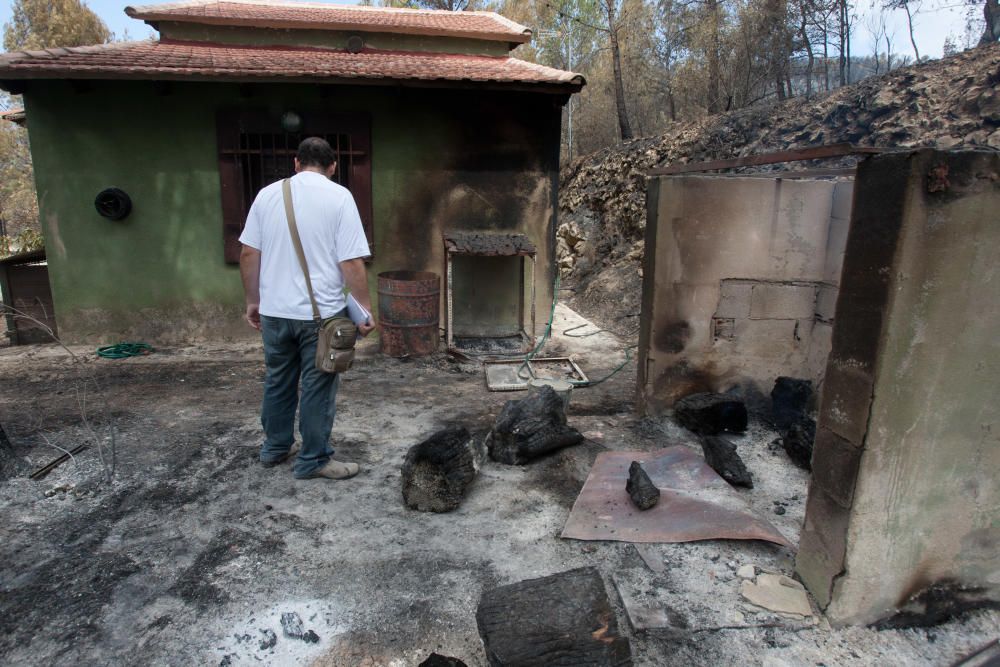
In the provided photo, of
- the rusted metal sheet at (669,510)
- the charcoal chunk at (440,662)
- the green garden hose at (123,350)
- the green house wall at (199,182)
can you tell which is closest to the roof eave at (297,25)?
the green house wall at (199,182)

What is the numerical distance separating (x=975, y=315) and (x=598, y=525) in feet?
6.01

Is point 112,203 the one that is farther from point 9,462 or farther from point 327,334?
point 327,334

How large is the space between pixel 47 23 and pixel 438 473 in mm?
27118

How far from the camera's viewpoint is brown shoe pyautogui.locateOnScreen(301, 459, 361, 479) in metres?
3.57

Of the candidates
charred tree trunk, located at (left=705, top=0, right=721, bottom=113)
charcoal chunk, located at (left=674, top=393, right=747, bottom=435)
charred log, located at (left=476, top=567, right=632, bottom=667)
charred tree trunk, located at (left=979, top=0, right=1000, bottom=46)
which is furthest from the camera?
charred tree trunk, located at (left=705, top=0, right=721, bottom=113)

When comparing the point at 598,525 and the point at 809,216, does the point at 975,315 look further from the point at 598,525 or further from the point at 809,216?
the point at 809,216

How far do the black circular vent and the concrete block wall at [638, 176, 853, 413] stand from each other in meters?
5.86

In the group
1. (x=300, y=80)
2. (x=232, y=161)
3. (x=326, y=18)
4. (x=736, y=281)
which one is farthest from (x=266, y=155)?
(x=736, y=281)

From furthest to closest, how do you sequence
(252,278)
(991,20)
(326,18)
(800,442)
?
1. (991,20)
2. (326,18)
3. (800,442)
4. (252,278)

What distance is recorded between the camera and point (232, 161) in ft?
22.4

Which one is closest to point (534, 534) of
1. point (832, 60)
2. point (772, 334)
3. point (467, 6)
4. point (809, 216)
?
point (772, 334)

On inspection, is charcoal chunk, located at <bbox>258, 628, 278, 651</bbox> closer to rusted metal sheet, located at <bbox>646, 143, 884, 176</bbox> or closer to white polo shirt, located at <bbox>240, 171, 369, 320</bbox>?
white polo shirt, located at <bbox>240, 171, 369, 320</bbox>

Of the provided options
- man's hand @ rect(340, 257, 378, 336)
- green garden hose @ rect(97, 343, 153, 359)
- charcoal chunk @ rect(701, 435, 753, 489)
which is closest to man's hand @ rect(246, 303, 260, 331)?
man's hand @ rect(340, 257, 378, 336)

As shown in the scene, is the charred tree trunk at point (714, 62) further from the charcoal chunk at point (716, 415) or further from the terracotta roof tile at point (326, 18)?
the charcoal chunk at point (716, 415)
